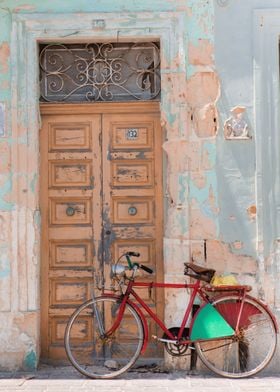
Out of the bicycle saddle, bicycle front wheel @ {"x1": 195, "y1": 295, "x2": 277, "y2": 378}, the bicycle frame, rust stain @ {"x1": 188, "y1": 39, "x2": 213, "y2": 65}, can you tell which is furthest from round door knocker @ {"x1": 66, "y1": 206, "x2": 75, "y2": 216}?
rust stain @ {"x1": 188, "y1": 39, "x2": 213, "y2": 65}

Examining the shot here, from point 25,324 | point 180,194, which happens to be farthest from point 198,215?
point 25,324

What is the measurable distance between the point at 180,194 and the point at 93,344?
176 centimetres

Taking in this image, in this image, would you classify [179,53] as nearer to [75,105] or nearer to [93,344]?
[75,105]

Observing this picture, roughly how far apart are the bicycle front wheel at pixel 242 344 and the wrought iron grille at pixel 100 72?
228 centimetres

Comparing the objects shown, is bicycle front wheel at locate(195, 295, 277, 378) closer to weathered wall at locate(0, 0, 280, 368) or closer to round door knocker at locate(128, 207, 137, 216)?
weathered wall at locate(0, 0, 280, 368)

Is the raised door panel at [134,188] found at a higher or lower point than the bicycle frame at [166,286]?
higher

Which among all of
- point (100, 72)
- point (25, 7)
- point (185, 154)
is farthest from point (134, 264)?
point (25, 7)

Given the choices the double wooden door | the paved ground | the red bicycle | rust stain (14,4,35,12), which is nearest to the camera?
the paved ground

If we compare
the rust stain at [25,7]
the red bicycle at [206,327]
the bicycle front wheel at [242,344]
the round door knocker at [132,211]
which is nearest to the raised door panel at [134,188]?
the round door knocker at [132,211]

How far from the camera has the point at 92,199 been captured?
7211mm

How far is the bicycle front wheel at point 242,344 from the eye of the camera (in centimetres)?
663

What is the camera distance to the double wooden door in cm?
718

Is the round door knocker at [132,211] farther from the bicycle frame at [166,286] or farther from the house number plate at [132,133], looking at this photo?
the bicycle frame at [166,286]

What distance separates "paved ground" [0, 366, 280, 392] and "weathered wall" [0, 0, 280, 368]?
0.37 meters
